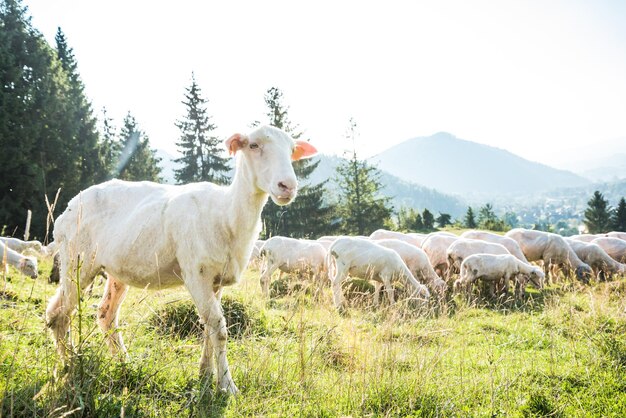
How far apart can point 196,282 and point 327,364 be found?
196cm

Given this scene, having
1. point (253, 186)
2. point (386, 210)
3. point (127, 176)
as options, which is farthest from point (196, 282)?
point (127, 176)

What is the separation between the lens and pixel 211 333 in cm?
374

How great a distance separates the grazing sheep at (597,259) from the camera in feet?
55.3

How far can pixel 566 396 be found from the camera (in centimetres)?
438

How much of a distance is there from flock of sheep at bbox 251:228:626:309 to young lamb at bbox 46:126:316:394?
3490 mm

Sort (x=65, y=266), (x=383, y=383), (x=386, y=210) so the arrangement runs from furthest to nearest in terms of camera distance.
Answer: (x=386, y=210), (x=65, y=266), (x=383, y=383)

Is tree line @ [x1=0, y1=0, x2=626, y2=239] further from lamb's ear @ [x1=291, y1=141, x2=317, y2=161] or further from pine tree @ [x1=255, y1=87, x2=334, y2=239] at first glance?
lamb's ear @ [x1=291, y1=141, x2=317, y2=161]

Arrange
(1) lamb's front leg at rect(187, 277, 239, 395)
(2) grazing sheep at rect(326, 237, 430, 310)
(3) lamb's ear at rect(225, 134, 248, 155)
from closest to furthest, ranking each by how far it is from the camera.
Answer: (1) lamb's front leg at rect(187, 277, 239, 395)
(3) lamb's ear at rect(225, 134, 248, 155)
(2) grazing sheep at rect(326, 237, 430, 310)

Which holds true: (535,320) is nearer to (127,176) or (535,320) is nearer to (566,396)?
(566,396)

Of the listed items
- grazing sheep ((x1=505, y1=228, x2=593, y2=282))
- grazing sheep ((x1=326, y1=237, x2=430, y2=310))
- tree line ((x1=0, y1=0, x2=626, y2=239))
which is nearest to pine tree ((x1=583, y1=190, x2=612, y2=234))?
tree line ((x1=0, y1=0, x2=626, y2=239))

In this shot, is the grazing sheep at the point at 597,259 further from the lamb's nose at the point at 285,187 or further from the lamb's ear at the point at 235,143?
the lamb's ear at the point at 235,143

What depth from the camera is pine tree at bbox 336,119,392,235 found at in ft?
153

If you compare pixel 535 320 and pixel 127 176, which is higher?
pixel 127 176

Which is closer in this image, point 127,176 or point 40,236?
point 40,236
